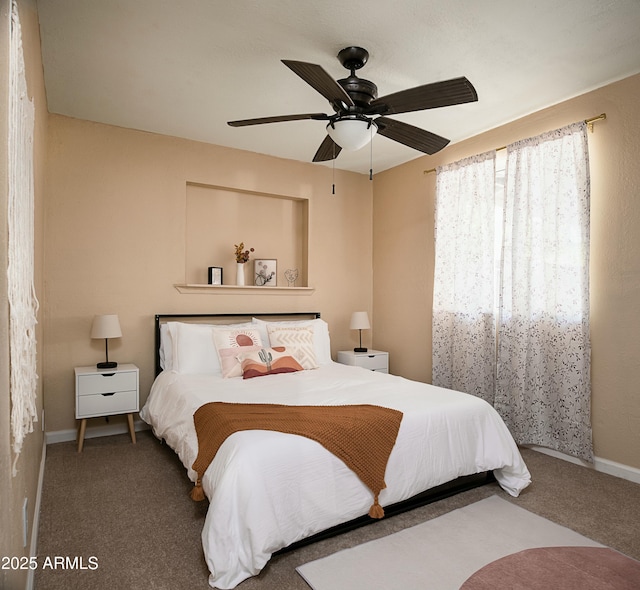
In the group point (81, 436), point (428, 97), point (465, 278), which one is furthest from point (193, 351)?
point (428, 97)

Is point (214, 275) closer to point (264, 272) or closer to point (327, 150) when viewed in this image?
point (264, 272)

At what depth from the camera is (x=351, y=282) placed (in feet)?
16.9

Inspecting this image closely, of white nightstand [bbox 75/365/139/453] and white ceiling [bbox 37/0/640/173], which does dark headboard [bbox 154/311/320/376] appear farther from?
white ceiling [bbox 37/0/640/173]

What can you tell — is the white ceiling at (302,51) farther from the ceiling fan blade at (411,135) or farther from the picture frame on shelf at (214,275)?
the picture frame on shelf at (214,275)

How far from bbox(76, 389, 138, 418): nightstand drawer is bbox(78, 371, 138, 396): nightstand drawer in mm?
32

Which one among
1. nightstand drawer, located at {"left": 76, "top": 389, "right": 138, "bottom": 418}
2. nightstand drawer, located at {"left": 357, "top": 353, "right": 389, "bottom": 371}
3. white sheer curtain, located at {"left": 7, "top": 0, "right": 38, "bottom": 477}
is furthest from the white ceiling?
nightstand drawer, located at {"left": 357, "top": 353, "right": 389, "bottom": 371}

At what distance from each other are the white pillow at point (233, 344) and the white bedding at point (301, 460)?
0.16 m

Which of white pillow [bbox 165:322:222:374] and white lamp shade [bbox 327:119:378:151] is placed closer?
white lamp shade [bbox 327:119:378:151]

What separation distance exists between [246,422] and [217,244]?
258 centimetres

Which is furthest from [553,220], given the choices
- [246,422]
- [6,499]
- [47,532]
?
[47,532]

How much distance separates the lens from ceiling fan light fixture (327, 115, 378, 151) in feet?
7.86

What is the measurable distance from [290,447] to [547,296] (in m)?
2.44

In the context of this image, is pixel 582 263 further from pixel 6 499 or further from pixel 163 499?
pixel 6 499

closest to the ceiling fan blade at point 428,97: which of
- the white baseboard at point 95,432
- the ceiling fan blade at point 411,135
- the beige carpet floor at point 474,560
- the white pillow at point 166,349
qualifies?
the ceiling fan blade at point 411,135
